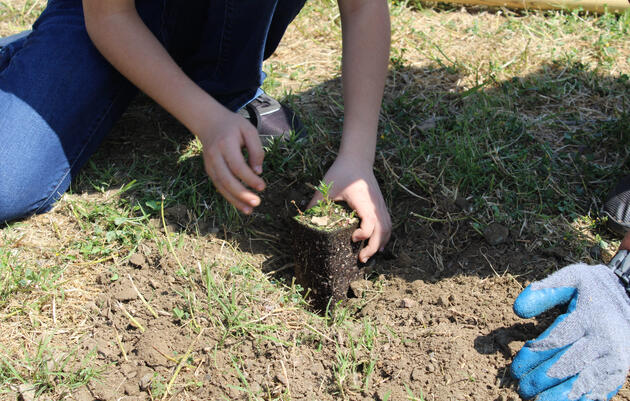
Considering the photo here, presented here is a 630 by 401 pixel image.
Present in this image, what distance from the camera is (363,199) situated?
203 centimetres

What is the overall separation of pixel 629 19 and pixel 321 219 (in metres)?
2.52

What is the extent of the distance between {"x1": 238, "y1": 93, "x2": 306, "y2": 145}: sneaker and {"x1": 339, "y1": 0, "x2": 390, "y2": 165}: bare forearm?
392 mm

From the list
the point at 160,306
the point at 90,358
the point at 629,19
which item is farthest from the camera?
the point at 629,19

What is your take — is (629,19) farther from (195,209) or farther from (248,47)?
(195,209)

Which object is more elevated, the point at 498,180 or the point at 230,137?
the point at 230,137

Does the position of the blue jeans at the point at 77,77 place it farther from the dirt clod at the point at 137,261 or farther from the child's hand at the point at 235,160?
the child's hand at the point at 235,160

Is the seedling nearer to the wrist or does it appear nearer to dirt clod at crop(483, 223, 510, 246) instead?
the wrist

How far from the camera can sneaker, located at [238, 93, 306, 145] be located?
2533mm

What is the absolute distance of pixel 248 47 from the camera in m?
2.41

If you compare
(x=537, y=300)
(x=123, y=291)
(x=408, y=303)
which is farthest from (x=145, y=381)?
(x=537, y=300)

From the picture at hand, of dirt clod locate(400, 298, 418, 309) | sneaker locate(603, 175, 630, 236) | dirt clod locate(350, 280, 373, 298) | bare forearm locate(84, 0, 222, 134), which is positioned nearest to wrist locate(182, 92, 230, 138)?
bare forearm locate(84, 0, 222, 134)

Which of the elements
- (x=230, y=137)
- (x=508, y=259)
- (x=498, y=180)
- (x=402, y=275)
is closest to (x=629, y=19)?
(x=498, y=180)

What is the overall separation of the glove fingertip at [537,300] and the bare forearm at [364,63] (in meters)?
0.80

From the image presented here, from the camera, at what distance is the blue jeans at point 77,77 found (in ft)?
7.58
